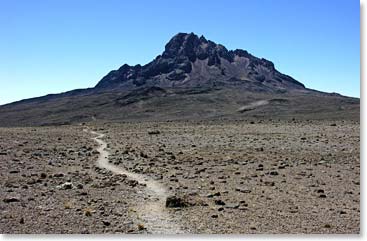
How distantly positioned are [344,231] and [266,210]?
306 centimetres

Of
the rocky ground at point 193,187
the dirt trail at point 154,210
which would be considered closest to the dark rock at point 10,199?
the rocky ground at point 193,187

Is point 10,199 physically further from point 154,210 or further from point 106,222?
point 154,210

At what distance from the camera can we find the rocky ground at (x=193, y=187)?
13.4m

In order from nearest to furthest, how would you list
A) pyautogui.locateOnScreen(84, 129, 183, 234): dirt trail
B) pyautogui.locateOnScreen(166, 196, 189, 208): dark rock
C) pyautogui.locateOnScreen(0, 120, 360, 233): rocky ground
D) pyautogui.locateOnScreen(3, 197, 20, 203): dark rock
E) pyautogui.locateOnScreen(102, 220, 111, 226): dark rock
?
pyautogui.locateOnScreen(84, 129, 183, 234): dirt trail → pyautogui.locateOnScreen(102, 220, 111, 226): dark rock → pyautogui.locateOnScreen(0, 120, 360, 233): rocky ground → pyautogui.locateOnScreen(166, 196, 189, 208): dark rock → pyautogui.locateOnScreen(3, 197, 20, 203): dark rock

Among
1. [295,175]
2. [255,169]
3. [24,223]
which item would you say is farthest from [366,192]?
[255,169]

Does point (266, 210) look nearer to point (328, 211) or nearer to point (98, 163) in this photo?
point (328, 211)

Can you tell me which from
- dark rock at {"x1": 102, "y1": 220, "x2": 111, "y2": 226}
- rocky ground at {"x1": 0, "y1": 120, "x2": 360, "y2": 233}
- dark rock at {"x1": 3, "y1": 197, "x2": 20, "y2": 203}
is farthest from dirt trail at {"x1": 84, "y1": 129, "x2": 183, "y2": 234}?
dark rock at {"x1": 3, "y1": 197, "x2": 20, "y2": 203}

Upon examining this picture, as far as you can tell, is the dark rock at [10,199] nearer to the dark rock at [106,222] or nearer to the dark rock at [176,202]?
the dark rock at [106,222]

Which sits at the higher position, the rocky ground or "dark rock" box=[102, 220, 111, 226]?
the rocky ground

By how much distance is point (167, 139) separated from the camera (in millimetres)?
42250

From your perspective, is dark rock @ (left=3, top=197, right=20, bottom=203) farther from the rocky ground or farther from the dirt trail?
the dirt trail

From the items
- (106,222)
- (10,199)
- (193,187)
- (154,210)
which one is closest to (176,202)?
(154,210)

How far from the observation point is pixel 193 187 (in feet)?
63.8

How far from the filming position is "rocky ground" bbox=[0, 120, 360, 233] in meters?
13.4
